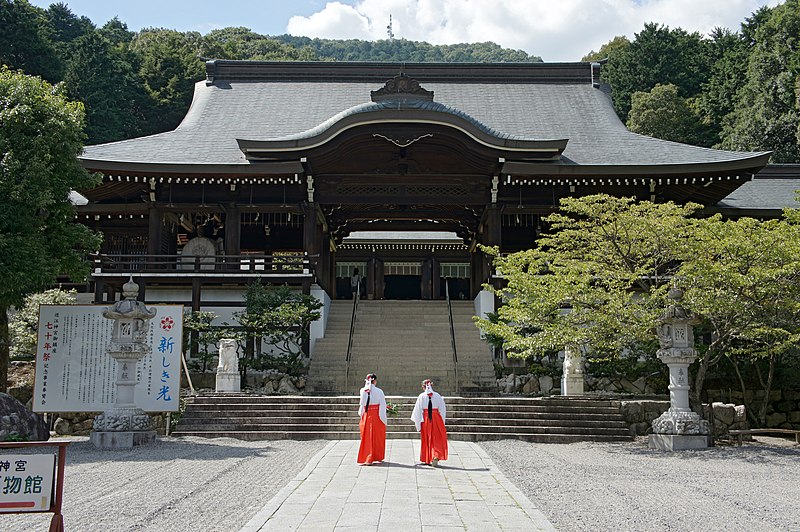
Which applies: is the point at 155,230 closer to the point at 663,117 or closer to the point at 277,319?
the point at 277,319

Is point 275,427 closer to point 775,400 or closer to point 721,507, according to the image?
point 721,507

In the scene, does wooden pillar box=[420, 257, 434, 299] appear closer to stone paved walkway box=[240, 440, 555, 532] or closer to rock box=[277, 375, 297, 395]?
rock box=[277, 375, 297, 395]

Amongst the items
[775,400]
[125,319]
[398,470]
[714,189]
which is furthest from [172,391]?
[714,189]

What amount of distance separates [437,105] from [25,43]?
1042 inches

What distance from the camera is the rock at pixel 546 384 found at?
16.8 meters

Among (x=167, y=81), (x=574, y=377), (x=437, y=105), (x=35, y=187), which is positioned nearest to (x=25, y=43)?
(x=167, y=81)

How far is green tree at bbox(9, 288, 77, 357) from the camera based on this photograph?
52.2 ft

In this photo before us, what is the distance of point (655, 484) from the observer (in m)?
8.70

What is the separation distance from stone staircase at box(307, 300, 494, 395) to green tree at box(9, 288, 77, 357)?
231 inches

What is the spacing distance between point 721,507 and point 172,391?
351 inches

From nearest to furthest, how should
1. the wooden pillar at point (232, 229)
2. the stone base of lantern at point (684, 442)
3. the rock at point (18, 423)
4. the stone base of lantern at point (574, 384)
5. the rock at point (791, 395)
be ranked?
the rock at point (18, 423) < the stone base of lantern at point (684, 442) < the stone base of lantern at point (574, 384) < the rock at point (791, 395) < the wooden pillar at point (232, 229)

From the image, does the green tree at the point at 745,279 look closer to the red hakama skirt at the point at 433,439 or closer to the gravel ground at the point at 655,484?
the gravel ground at the point at 655,484

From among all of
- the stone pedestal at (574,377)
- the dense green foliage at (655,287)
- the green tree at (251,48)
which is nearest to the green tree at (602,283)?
the dense green foliage at (655,287)

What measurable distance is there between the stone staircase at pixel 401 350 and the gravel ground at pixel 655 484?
14.5 ft
